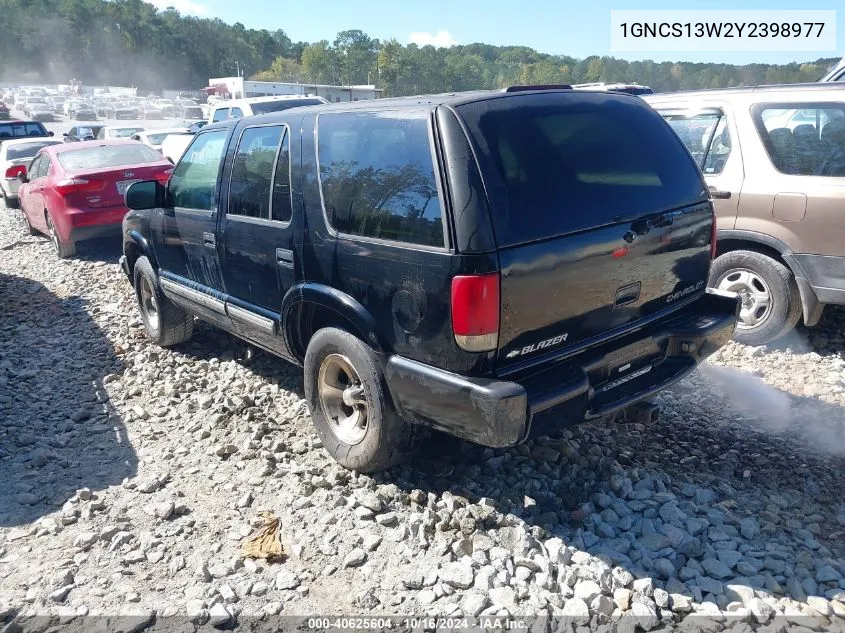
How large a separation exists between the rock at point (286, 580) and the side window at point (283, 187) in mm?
1867

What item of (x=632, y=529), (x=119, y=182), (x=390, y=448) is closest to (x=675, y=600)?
(x=632, y=529)

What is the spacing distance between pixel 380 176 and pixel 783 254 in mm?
3469

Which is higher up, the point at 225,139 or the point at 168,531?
the point at 225,139

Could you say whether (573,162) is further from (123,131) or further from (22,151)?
(123,131)

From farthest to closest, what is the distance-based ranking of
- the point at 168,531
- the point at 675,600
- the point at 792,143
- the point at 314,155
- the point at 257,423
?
the point at 792,143 < the point at 257,423 < the point at 314,155 < the point at 168,531 < the point at 675,600

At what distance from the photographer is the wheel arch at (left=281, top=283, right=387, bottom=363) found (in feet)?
10.8

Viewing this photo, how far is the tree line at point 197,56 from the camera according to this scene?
288 ft

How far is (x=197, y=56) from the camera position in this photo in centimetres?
11912

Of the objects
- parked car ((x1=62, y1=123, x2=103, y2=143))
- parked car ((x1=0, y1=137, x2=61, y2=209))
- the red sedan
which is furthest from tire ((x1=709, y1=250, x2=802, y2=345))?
parked car ((x1=62, y1=123, x2=103, y2=143))

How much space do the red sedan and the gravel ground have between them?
4541mm

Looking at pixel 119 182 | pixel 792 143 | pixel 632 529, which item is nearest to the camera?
pixel 632 529

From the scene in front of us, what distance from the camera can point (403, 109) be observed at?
10.6ft

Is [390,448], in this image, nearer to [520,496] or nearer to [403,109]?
[520,496]

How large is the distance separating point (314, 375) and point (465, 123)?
1.66 meters
